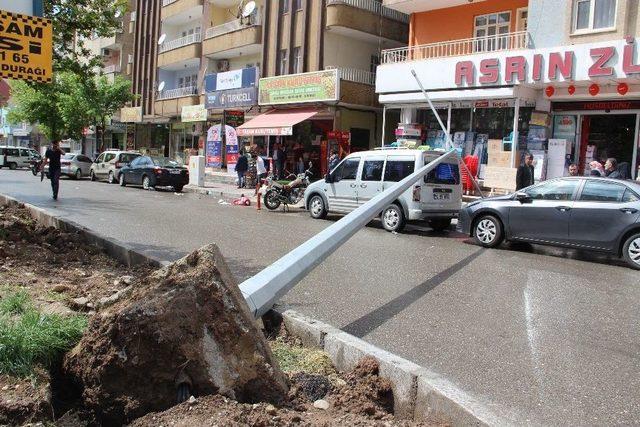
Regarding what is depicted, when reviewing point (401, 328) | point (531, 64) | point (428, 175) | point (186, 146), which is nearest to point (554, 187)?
point (428, 175)

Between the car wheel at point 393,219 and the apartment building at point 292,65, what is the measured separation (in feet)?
37.2

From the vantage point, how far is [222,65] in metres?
35.0

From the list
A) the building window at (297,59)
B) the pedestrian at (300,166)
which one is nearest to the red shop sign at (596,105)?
the pedestrian at (300,166)

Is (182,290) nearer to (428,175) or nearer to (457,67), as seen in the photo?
(428,175)

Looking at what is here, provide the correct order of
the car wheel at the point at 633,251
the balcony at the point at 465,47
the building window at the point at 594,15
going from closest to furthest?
the car wheel at the point at 633,251
the building window at the point at 594,15
the balcony at the point at 465,47

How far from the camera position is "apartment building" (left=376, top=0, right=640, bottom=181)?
1633cm

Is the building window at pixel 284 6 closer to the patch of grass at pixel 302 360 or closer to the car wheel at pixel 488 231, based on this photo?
the car wheel at pixel 488 231

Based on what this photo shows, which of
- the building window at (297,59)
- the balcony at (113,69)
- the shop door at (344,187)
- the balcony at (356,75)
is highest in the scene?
the balcony at (113,69)

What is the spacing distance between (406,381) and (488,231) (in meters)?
8.36

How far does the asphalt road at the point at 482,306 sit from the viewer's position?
14.2 feet

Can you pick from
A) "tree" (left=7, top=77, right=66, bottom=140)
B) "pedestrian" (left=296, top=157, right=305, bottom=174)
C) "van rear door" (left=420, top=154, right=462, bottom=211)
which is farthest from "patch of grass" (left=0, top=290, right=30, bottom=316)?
"tree" (left=7, top=77, right=66, bottom=140)

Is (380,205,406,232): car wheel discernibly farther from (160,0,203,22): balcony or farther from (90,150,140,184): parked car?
(160,0,203,22): balcony

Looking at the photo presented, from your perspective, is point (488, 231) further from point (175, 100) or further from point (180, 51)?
point (180, 51)

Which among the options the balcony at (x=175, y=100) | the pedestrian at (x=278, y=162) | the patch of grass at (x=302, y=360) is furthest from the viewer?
the balcony at (x=175, y=100)
